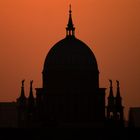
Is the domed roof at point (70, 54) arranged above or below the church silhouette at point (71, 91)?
above

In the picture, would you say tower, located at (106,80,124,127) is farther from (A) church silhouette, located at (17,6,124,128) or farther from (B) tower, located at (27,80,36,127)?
(B) tower, located at (27,80,36,127)

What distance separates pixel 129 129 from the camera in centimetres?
15462

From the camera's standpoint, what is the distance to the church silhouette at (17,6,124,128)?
517ft

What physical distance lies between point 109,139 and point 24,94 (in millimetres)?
15765

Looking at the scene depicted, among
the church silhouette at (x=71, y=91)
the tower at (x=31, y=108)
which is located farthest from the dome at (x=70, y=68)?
the tower at (x=31, y=108)

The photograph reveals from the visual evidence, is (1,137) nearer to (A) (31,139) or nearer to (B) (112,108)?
(A) (31,139)

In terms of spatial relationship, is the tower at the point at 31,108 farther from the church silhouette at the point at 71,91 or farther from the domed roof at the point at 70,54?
the domed roof at the point at 70,54

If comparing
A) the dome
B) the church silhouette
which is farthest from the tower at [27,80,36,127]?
the dome

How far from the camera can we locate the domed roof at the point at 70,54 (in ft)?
523

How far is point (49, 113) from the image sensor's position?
519 ft

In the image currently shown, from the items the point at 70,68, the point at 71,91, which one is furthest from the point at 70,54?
the point at 71,91

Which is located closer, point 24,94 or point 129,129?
point 129,129

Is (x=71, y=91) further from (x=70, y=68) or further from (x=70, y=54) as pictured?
(x=70, y=54)

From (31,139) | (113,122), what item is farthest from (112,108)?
(31,139)
